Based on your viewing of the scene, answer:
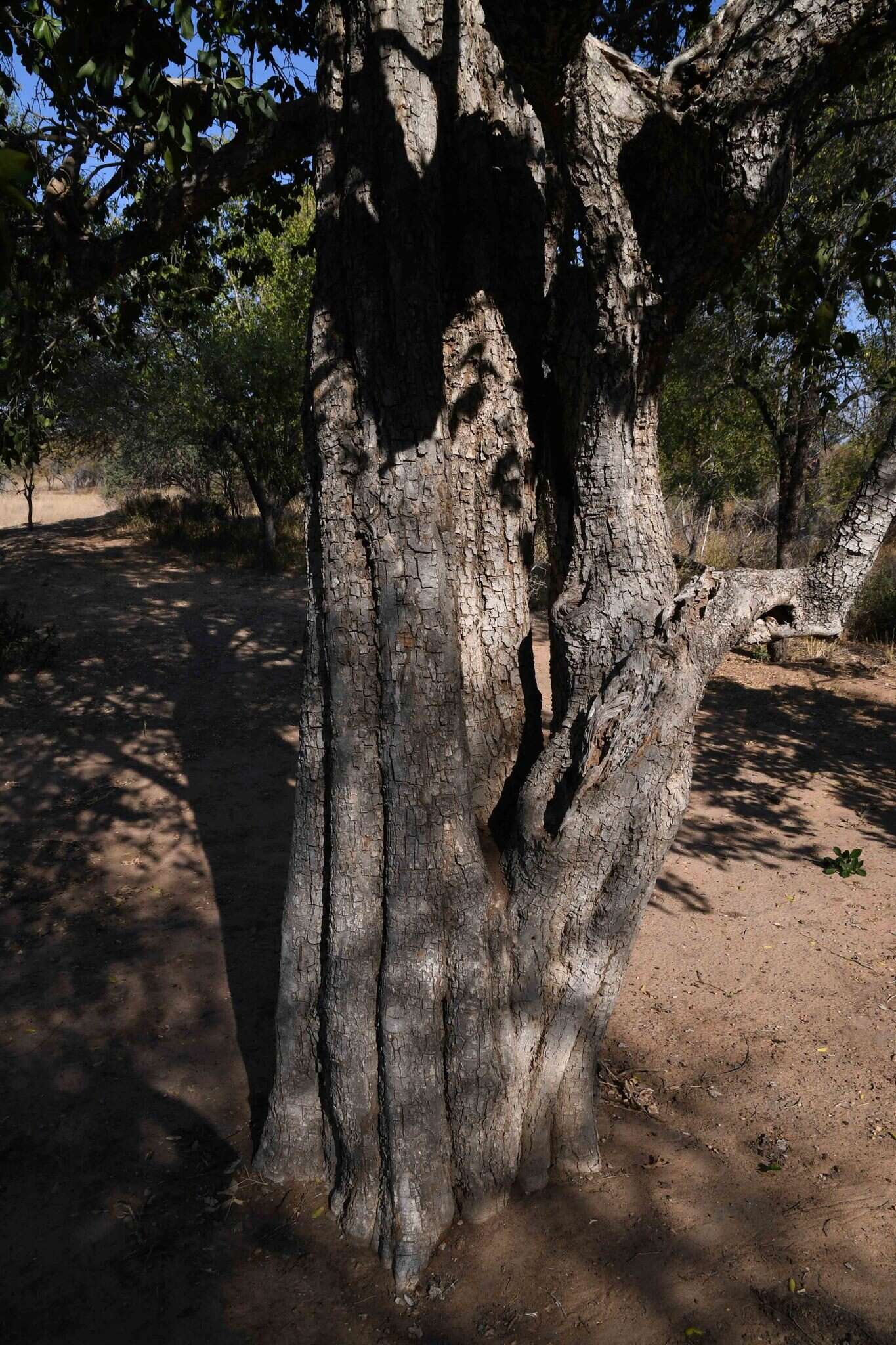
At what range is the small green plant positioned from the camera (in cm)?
535

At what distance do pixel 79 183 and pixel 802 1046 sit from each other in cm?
487

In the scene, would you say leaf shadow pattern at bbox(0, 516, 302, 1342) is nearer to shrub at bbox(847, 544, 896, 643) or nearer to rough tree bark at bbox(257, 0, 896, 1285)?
rough tree bark at bbox(257, 0, 896, 1285)

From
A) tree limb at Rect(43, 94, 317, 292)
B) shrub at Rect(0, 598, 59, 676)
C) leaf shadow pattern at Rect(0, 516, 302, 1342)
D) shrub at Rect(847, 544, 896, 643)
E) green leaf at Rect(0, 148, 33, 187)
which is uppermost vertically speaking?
tree limb at Rect(43, 94, 317, 292)

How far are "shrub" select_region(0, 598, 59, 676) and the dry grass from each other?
1113 cm

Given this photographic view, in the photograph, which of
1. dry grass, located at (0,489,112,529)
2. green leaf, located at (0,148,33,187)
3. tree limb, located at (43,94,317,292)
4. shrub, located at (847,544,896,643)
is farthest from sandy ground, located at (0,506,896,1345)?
dry grass, located at (0,489,112,529)

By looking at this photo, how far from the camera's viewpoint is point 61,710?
8.48 m

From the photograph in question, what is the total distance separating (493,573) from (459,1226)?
2.14 m

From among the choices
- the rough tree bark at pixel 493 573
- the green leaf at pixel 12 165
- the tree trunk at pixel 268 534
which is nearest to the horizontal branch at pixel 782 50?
the rough tree bark at pixel 493 573

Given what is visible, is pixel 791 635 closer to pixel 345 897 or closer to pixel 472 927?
pixel 472 927

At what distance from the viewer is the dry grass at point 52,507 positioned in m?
23.6

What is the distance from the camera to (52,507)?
27.1m

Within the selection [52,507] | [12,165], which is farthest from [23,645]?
[52,507]

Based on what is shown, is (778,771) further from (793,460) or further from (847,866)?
(793,460)

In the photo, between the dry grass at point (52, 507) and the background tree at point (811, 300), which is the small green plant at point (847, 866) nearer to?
the background tree at point (811, 300)
